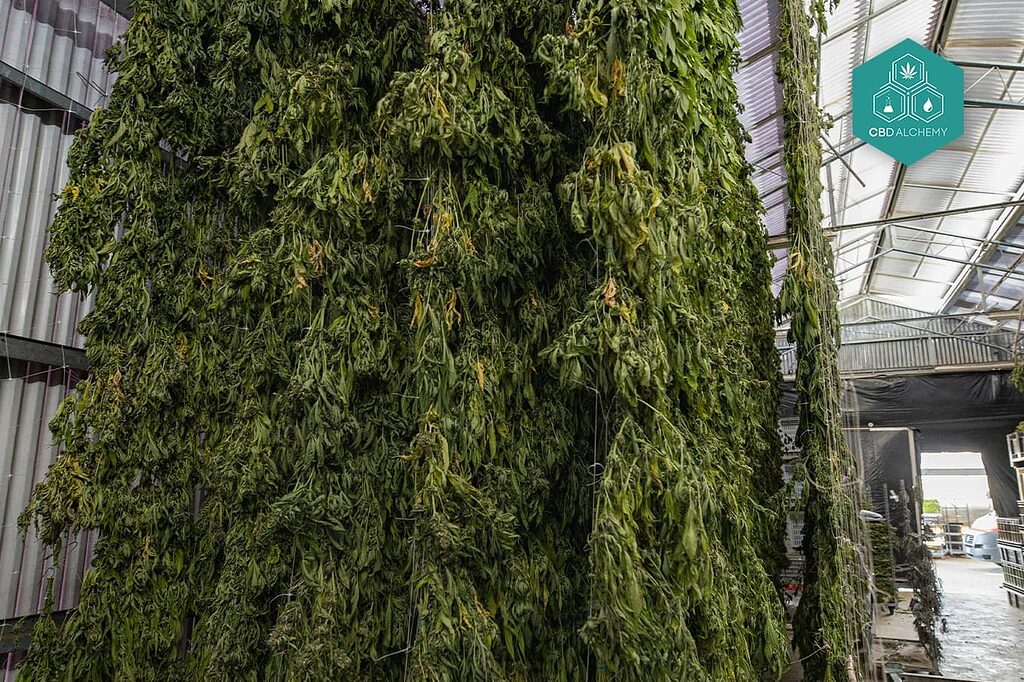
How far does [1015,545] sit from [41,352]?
997cm

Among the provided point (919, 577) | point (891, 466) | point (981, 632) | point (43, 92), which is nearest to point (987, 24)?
point (891, 466)

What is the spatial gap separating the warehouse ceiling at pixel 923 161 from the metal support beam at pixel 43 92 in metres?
3.30

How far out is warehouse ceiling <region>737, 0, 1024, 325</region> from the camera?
5418 mm

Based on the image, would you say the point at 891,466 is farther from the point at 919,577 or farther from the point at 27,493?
the point at 27,493

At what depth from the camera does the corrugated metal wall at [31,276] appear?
3.05 metres

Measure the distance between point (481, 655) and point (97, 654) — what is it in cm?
159

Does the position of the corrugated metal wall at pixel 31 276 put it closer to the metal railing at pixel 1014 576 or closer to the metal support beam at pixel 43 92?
the metal support beam at pixel 43 92

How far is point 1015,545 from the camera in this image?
840 cm


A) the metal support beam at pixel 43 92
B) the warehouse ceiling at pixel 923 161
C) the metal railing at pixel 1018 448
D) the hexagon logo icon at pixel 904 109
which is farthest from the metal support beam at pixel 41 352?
the metal railing at pixel 1018 448

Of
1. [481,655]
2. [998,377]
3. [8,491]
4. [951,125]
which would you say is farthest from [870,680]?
[998,377]

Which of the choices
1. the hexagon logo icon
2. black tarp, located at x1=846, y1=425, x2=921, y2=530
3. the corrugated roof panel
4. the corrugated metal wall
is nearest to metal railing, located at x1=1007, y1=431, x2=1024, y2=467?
black tarp, located at x1=846, y1=425, x2=921, y2=530

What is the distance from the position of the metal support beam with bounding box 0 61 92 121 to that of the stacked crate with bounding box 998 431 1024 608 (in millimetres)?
9797

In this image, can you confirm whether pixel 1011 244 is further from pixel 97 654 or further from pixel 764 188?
pixel 97 654

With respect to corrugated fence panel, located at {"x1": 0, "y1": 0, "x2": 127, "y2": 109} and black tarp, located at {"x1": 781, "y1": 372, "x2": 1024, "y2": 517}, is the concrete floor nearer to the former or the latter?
black tarp, located at {"x1": 781, "y1": 372, "x2": 1024, "y2": 517}
